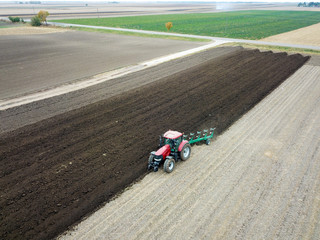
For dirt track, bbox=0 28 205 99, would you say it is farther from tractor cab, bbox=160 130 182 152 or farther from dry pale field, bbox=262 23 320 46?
tractor cab, bbox=160 130 182 152

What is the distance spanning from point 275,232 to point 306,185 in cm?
323

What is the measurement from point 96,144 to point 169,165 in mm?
4300

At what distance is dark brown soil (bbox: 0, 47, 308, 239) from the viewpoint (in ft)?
29.1

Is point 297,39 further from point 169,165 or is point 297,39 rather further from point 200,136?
point 169,165

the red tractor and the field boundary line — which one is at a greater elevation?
the red tractor

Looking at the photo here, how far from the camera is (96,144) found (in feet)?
41.8

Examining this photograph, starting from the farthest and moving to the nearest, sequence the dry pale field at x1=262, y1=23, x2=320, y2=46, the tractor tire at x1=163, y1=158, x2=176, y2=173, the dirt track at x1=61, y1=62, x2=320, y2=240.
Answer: the dry pale field at x1=262, y1=23, x2=320, y2=46, the tractor tire at x1=163, y1=158, x2=176, y2=173, the dirt track at x1=61, y1=62, x2=320, y2=240

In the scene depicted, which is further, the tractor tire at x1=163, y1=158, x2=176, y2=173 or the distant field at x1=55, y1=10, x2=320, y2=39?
the distant field at x1=55, y1=10, x2=320, y2=39

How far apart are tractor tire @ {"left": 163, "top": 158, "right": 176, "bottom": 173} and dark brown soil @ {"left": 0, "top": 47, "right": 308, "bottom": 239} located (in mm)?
1119

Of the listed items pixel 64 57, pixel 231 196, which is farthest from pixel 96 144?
pixel 64 57

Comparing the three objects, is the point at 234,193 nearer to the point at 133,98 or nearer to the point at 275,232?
the point at 275,232

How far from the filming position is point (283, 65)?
27250 millimetres

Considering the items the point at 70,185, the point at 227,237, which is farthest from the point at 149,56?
the point at 227,237

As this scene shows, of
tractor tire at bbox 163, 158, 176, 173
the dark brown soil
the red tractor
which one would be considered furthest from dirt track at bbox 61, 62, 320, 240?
the dark brown soil
